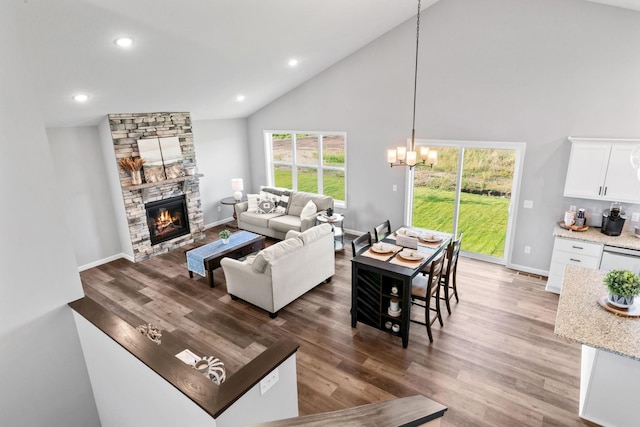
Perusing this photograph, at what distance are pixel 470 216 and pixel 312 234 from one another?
3.57m

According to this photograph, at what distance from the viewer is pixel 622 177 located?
15.5 feet

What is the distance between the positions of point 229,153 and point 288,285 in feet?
16.0

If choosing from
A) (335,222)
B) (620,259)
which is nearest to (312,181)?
(335,222)

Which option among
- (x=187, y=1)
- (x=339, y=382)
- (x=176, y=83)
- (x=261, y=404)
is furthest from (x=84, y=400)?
(x=176, y=83)

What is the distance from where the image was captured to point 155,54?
4445 millimetres

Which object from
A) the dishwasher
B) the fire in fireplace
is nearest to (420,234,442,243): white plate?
the dishwasher

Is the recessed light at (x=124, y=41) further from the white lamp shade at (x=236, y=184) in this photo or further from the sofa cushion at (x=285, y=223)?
the white lamp shade at (x=236, y=184)

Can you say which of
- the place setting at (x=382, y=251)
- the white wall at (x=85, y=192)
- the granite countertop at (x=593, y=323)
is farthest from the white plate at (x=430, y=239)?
the white wall at (x=85, y=192)

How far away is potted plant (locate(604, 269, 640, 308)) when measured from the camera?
291cm

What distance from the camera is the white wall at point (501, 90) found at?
15.7 feet

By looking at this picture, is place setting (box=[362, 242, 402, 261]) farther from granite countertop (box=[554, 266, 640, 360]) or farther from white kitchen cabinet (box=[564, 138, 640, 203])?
white kitchen cabinet (box=[564, 138, 640, 203])

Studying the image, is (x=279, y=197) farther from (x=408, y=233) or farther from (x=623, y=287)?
(x=623, y=287)

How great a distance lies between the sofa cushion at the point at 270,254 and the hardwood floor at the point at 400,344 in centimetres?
76

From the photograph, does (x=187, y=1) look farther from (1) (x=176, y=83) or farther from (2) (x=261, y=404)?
(2) (x=261, y=404)
